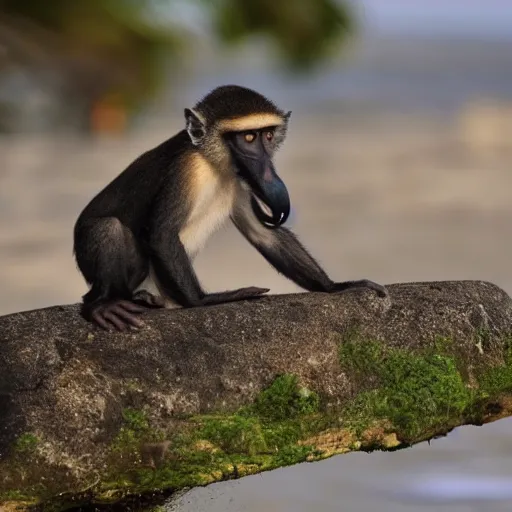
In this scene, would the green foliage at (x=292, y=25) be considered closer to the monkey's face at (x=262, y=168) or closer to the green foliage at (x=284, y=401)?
the monkey's face at (x=262, y=168)

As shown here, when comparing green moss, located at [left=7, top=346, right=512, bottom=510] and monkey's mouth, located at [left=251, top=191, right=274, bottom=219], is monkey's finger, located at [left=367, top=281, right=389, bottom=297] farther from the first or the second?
monkey's mouth, located at [left=251, top=191, right=274, bottom=219]

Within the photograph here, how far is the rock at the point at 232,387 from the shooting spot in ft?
21.0

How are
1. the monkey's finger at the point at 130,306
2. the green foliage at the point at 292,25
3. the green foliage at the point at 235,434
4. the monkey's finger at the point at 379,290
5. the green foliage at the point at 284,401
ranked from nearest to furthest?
the green foliage at the point at 235,434 → the green foliage at the point at 284,401 → the monkey's finger at the point at 130,306 → the monkey's finger at the point at 379,290 → the green foliage at the point at 292,25

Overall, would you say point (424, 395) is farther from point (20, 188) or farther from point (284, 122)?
point (20, 188)

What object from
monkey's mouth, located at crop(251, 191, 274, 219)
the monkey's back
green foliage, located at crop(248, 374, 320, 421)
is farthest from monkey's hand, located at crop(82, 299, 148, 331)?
monkey's mouth, located at crop(251, 191, 274, 219)

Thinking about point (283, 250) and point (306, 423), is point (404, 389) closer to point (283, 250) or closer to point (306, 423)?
point (306, 423)

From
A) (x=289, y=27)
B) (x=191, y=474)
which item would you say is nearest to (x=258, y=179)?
(x=191, y=474)

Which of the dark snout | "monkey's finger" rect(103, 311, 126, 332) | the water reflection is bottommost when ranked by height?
the water reflection

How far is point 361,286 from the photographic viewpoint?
7.43m

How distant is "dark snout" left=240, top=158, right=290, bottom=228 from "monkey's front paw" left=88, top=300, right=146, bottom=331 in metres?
0.99

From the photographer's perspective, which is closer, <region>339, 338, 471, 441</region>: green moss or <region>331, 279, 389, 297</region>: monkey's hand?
<region>339, 338, 471, 441</region>: green moss

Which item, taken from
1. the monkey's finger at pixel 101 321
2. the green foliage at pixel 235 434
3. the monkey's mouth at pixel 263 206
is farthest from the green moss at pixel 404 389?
the monkey's mouth at pixel 263 206

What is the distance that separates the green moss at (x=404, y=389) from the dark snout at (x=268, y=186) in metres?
0.85

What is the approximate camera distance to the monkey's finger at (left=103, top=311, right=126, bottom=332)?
271 inches
